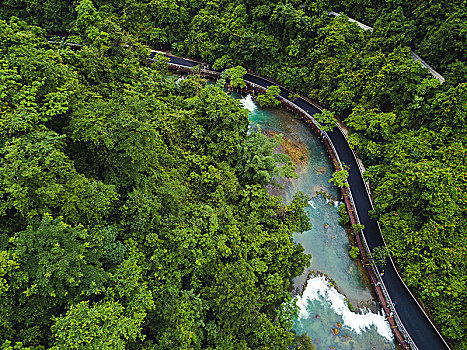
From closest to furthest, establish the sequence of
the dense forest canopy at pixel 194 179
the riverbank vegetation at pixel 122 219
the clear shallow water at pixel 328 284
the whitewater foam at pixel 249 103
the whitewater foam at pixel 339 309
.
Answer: the riverbank vegetation at pixel 122 219 → the dense forest canopy at pixel 194 179 → the clear shallow water at pixel 328 284 → the whitewater foam at pixel 339 309 → the whitewater foam at pixel 249 103

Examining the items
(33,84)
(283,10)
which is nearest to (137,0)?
(283,10)

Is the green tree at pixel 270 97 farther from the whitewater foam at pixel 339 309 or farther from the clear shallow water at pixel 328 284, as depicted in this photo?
the whitewater foam at pixel 339 309

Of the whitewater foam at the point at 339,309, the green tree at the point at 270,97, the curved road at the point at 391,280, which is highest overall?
the green tree at the point at 270,97

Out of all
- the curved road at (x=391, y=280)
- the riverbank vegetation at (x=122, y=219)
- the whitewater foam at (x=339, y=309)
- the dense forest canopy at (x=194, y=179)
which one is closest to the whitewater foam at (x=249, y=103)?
the dense forest canopy at (x=194, y=179)

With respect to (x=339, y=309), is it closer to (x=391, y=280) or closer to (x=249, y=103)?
(x=391, y=280)

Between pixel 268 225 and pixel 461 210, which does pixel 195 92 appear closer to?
pixel 268 225

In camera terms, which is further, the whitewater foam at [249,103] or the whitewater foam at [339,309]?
the whitewater foam at [249,103]

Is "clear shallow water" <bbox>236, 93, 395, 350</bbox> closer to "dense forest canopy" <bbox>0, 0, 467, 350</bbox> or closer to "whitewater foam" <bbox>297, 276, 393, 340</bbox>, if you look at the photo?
"whitewater foam" <bbox>297, 276, 393, 340</bbox>

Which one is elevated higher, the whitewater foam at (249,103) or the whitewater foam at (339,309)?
the whitewater foam at (249,103)

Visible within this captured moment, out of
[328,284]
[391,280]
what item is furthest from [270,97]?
[391,280]
